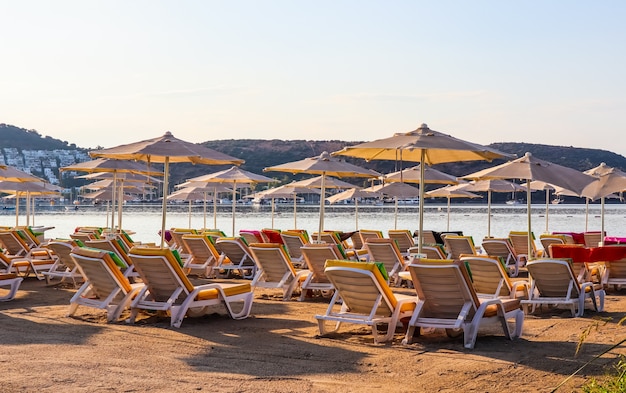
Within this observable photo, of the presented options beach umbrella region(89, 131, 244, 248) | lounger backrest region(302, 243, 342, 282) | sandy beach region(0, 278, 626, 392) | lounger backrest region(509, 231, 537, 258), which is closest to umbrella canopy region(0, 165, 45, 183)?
beach umbrella region(89, 131, 244, 248)

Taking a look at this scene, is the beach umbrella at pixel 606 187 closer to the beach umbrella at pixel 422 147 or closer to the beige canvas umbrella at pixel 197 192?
the beach umbrella at pixel 422 147

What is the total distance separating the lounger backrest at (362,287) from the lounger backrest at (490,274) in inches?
71.2

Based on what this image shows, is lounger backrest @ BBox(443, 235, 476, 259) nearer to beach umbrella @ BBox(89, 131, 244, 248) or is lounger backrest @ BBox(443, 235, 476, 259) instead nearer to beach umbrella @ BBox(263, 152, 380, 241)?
beach umbrella @ BBox(263, 152, 380, 241)

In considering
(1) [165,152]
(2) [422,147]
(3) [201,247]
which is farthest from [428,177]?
(2) [422,147]

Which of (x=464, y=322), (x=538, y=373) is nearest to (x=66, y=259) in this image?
(x=464, y=322)

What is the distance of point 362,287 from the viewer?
6.42 metres

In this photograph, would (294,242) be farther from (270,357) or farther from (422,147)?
(270,357)

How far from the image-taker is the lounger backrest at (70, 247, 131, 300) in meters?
7.23

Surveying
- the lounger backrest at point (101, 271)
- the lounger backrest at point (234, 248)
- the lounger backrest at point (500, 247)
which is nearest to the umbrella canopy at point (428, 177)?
the lounger backrest at point (500, 247)

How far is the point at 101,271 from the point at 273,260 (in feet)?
8.45

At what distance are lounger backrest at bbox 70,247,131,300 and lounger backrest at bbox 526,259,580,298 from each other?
3.97 metres

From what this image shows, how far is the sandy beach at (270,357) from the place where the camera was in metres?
4.88

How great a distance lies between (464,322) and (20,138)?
133594mm

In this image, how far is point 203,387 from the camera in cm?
478
